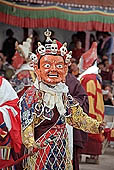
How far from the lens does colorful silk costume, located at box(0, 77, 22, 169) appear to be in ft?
17.3

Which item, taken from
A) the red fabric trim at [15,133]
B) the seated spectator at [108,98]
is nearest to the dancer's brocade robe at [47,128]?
the red fabric trim at [15,133]

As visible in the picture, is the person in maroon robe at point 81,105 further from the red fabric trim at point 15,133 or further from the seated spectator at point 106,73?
the seated spectator at point 106,73

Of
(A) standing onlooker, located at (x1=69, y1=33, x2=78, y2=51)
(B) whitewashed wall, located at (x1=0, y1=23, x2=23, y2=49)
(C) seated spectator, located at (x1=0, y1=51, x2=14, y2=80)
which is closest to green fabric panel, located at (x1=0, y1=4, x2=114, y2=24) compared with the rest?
(C) seated spectator, located at (x1=0, y1=51, x2=14, y2=80)

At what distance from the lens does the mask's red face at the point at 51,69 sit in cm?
506

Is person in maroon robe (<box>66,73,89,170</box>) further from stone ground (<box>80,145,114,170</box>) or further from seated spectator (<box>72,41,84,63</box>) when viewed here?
seated spectator (<box>72,41,84,63</box>)

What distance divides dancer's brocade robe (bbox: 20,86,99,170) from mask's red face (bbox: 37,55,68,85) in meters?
0.15

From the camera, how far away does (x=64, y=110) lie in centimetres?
512

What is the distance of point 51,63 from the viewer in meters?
5.09

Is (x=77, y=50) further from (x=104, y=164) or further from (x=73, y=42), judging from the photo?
(x=104, y=164)

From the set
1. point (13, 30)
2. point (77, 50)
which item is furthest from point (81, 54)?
point (13, 30)

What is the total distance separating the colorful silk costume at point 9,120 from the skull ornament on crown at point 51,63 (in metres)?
0.43

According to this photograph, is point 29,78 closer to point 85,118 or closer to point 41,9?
point 41,9

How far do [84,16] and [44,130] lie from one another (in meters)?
6.78

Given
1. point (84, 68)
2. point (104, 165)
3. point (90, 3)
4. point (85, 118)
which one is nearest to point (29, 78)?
point (84, 68)
